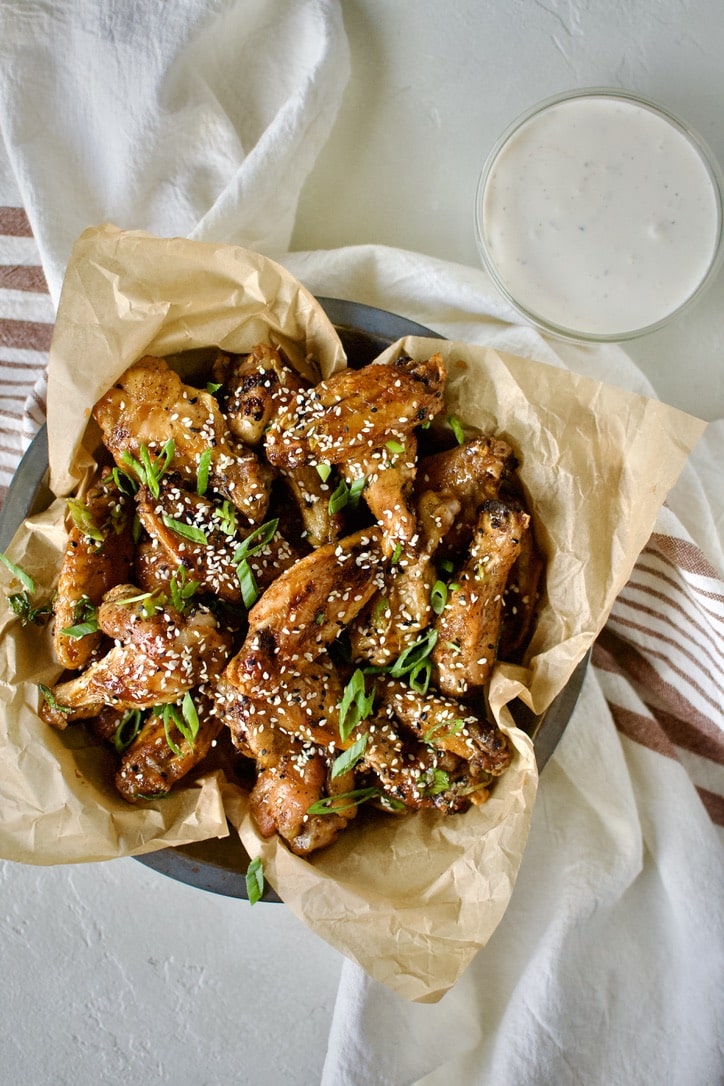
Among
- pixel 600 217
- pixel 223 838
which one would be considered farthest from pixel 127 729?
pixel 600 217

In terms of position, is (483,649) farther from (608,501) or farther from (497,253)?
(497,253)

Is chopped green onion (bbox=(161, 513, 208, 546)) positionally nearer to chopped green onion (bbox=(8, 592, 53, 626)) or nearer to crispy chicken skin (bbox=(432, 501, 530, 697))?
chopped green onion (bbox=(8, 592, 53, 626))

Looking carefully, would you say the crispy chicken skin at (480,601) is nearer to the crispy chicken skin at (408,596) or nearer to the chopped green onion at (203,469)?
the crispy chicken skin at (408,596)

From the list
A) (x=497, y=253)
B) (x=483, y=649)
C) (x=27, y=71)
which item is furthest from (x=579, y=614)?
(x=27, y=71)

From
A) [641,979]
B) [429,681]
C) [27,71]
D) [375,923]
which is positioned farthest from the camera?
[641,979]

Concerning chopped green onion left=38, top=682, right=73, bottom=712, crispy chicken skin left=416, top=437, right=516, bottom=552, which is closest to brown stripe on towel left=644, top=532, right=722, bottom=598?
crispy chicken skin left=416, top=437, right=516, bottom=552

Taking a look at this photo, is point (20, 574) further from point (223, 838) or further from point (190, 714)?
point (223, 838)

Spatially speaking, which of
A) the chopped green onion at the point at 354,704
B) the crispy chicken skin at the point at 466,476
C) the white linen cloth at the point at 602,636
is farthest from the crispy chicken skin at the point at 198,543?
the white linen cloth at the point at 602,636
